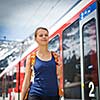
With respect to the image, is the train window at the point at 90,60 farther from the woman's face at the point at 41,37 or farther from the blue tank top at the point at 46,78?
the woman's face at the point at 41,37

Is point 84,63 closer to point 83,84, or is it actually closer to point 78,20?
point 83,84

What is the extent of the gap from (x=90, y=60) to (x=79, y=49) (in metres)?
0.34

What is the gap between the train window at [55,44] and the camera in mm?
5463

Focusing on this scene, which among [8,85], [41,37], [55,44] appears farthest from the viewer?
[8,85]

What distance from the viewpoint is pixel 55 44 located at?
560 centimetres

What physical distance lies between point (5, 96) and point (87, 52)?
673cm

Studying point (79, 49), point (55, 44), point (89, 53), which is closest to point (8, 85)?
point (55, 44)

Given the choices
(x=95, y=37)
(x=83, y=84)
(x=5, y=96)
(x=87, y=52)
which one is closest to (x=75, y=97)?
(x=83, y=84)

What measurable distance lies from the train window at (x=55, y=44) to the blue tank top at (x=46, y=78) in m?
0.43

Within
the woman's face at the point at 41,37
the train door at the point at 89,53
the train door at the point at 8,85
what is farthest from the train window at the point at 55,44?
the train door at the point at 8,85

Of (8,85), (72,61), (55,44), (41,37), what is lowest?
(8,85)

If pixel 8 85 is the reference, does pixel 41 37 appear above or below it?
above

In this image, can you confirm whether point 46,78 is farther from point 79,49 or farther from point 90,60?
point 90,60

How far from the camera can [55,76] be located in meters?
5.07
